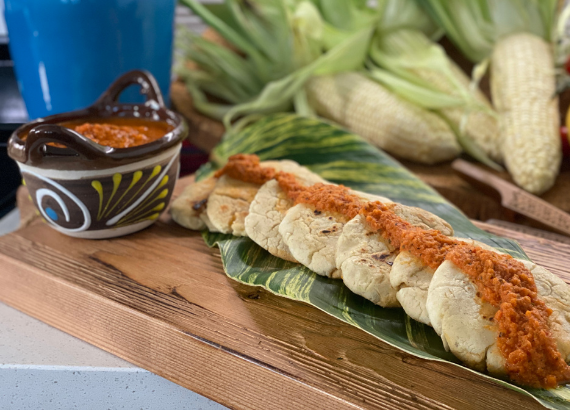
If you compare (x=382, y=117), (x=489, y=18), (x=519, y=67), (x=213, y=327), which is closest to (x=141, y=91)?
(x=213, y=327)

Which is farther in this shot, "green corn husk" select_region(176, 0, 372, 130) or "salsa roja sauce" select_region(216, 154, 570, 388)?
"green corn husk" select_region(176, 0, 372, 130)

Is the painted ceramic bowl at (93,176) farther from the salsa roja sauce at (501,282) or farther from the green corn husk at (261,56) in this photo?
Result: the green corn husk at (261,56)

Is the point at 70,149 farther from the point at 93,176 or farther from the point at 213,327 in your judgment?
the point at 213,327

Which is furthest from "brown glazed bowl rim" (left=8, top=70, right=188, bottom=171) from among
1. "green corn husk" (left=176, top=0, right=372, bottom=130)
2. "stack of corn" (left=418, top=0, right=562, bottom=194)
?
"stack of corn" (left=418, top=0, right=562, bottom=194)

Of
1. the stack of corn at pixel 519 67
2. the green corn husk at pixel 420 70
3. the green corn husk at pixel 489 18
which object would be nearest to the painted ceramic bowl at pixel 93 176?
the green corn husk at pixel 420 70

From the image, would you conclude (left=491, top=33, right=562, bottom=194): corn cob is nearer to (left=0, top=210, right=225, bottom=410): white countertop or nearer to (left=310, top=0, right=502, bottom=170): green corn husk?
(left=310, top=0, right=502, bottom=170): green corn husk
